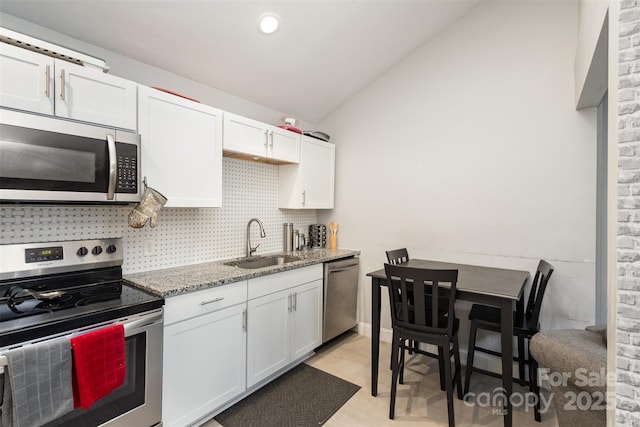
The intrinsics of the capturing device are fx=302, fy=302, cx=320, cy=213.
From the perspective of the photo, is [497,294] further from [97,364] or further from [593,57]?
[97,364]

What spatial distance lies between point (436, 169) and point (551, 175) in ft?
3.02

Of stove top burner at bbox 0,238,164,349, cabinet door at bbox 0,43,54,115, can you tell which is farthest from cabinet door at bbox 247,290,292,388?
cabinet door at bbox 0,43,54,115

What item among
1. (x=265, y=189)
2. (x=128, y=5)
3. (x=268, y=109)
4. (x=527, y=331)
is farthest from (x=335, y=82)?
(x=527, y=331)

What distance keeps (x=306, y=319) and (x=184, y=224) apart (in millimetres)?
1361

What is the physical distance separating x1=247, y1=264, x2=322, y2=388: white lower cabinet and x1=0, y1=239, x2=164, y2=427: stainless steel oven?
0.71 m

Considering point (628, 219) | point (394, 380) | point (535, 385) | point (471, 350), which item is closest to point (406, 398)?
point (394, 380)

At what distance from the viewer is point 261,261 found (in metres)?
3.00

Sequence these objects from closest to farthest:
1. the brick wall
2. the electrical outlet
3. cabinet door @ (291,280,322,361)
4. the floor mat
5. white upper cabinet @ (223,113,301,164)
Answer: the brick wall → the floor mat → the electrical outlet → white upper cabinet @ (223,113,301,164) → cabinet door @ (291,280,322,361)

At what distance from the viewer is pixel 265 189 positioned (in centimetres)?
321

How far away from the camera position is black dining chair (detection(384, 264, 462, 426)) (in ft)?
6.28

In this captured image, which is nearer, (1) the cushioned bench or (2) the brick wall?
(2) the brick wall

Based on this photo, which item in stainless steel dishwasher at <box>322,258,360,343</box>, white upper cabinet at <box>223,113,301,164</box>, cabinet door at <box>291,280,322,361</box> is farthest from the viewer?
stainless steel dishwasher at <box>322,258,360,343</box>

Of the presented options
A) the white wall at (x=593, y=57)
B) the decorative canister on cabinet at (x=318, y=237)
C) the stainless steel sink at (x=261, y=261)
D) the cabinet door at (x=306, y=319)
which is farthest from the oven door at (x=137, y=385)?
the white wall at (x=593, y=57)

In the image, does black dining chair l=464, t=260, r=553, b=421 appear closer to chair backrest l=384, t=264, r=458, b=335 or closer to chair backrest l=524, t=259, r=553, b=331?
chair backrest l=524, t=259, r=553, b=331
